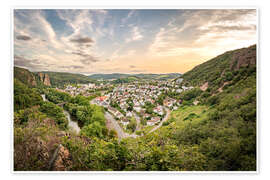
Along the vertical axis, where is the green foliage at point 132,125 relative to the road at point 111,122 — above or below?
above

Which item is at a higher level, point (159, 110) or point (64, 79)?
point (64, 79)

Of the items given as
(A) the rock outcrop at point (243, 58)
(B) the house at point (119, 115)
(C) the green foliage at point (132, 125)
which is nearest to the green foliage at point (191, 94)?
(A) the rock outcrop at point (243, 58)

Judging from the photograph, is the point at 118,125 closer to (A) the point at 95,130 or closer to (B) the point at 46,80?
(A) the point at 95,130

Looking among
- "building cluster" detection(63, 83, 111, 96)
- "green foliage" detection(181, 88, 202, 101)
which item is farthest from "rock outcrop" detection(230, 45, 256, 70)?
"building cluster" detection(63, 83, 111, 96)

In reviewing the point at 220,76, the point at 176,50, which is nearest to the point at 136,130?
the point at 176,50

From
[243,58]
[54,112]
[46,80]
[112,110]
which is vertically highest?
[243,58]

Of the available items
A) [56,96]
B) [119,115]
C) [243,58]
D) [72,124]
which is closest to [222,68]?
[243,58]

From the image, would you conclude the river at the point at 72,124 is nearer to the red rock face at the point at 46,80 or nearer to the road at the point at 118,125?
the road at the point at 118,125

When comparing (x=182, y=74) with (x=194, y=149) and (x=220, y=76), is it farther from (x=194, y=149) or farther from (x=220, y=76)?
(x=194, y=149)
